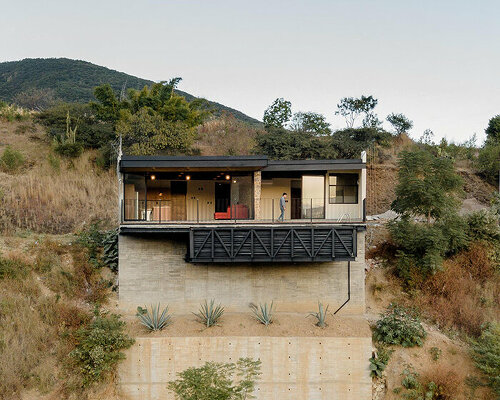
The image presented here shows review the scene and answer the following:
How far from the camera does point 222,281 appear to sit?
14883 millimetres

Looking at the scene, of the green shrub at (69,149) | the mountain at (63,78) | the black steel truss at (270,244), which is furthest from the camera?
the mountain at (63,78)

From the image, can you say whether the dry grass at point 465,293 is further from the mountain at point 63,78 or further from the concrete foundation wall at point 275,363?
the mountain at point 63,78

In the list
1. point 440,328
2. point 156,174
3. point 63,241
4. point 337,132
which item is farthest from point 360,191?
point 337,132

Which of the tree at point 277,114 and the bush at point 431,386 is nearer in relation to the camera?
the bush at point 431,386

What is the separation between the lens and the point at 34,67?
64.6 m

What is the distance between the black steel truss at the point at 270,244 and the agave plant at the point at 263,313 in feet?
6.01

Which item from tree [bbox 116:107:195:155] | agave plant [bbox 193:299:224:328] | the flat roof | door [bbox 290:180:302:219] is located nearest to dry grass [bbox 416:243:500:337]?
the flat roof

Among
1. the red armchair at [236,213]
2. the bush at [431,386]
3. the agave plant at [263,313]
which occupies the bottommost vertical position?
the bush at [431,386]

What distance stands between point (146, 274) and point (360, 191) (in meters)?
8.85

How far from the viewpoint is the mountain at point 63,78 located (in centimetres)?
5516

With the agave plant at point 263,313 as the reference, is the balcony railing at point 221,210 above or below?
above

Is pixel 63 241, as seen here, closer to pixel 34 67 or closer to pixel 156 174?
pixel 156 174

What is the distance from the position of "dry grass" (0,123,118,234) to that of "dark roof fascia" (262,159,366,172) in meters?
8.44

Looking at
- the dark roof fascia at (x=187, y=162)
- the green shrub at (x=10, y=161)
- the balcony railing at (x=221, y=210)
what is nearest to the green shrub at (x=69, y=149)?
the green shrub at (x=10, y=161)
